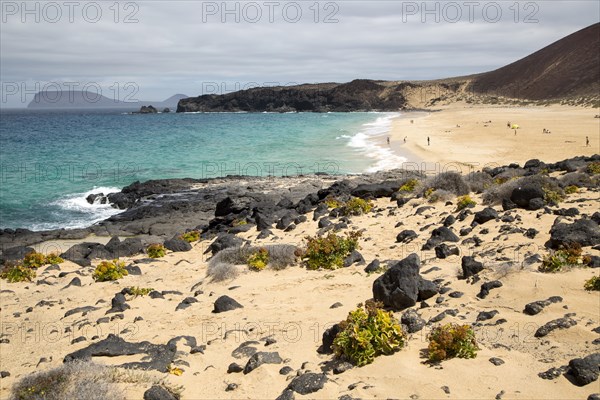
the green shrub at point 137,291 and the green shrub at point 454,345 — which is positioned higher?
the green shrub at point 454,345

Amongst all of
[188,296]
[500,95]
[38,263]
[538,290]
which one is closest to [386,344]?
[538,290]

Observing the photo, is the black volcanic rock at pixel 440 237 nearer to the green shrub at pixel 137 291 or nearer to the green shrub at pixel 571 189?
the green shrub at pixel 571 189

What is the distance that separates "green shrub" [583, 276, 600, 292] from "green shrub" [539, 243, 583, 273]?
0.79m

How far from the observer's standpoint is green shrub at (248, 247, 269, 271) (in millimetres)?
12172

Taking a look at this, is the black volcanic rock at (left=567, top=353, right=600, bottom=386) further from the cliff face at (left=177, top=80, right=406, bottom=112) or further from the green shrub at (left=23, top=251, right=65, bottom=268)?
the cliff face at (left=177, top=80, right=406, bottom=112)

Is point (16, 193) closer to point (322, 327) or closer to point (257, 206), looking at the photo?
point (257, 206)

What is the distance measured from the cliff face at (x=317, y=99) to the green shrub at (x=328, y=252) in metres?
129

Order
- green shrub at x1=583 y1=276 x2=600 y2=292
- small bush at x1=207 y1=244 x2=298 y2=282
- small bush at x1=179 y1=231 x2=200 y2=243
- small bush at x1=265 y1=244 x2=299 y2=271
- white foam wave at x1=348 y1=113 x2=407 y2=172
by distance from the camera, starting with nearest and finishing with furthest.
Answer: green shrub at x1=583 y1=276 x2=600 y2=292
small bush at x1=207 y1=244 x2=298 y2=282
small bush at x1=265 y1=244 x2=299 y2=271
small bush at x1=179 y1=231 x2=200 y2=243
white foam wave at x1=348 y1=113 x2=407 y2=172

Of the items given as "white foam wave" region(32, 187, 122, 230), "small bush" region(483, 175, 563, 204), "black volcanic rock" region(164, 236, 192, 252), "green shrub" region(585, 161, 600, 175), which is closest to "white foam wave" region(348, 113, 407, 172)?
"green shrub" region(585, 161, 600, 175)

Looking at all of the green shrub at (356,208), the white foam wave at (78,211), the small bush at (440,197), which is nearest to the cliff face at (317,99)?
the white foam wave at (78,211)

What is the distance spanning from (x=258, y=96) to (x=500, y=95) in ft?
250

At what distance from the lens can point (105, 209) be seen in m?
26.7

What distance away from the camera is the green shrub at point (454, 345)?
6730mm

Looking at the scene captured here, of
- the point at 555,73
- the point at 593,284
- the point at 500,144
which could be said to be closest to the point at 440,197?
the point at 593,284
